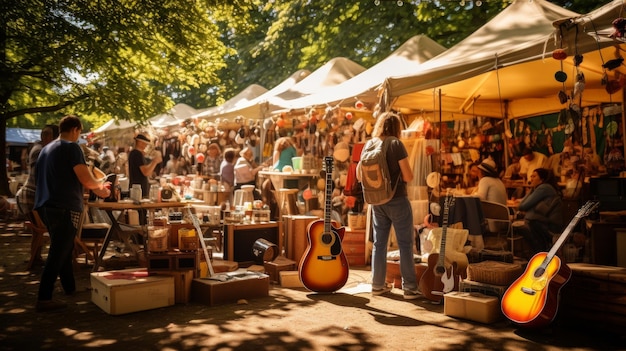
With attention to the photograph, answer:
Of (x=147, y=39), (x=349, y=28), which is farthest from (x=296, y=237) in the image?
A: (x=349, y=28)

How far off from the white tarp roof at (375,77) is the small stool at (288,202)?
151 cm

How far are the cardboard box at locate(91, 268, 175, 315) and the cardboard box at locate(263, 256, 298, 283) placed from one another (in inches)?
59.8

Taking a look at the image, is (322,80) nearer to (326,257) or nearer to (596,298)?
(326,257)

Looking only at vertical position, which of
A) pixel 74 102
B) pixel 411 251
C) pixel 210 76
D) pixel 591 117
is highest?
pixel 210 76

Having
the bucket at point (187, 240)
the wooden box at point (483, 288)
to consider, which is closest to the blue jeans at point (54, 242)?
the bucket at point (187, 240)

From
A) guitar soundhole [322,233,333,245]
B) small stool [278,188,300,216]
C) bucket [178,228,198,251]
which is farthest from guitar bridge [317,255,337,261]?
small stool [278,188,300,216]

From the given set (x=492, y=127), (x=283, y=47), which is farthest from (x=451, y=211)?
(x=283, y=47)

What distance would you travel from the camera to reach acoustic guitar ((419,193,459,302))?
505cm

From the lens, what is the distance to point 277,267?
247 inches

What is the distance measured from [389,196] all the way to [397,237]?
1.43 feet

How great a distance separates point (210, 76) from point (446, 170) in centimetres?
702

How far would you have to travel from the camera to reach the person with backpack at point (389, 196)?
5242 millimetres

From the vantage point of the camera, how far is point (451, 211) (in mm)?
6398

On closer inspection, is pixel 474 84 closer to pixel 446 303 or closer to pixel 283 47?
pixel 446 303
